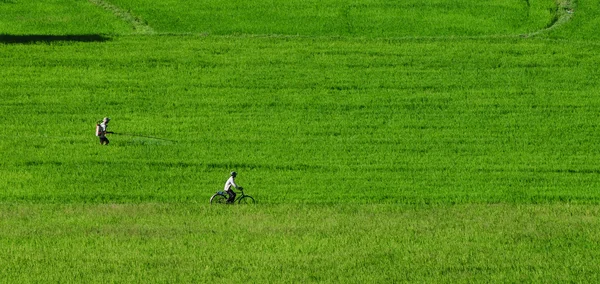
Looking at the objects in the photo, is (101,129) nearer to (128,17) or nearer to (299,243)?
(299,243)

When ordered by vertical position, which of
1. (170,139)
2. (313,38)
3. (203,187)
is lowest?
(203,187)

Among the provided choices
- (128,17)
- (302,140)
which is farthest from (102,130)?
(128,17)

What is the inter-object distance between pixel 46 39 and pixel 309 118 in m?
13.3

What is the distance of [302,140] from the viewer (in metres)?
40.5

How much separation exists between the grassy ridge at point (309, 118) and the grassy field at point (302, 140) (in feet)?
0.33

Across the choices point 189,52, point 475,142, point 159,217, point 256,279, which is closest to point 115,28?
point 189,52

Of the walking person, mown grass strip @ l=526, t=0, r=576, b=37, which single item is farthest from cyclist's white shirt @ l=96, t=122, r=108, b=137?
mown grass strip @ l=526, t=0, r=576, b=37

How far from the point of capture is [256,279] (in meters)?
27.3

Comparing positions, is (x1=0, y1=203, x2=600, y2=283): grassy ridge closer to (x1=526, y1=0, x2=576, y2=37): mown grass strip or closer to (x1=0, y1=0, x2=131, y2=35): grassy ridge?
(x1=526, y1=0, x2=576, y2=37): mown grass strip

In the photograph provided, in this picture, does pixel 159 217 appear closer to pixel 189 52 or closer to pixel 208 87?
pixel 208 87

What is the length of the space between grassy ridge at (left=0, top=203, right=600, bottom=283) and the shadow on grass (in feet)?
58.3

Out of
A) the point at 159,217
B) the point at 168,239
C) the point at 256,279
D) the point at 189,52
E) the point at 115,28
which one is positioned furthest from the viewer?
the point at 115,28

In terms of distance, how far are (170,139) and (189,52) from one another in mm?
9576

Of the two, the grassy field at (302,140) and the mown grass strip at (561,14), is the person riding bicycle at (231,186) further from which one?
the mown grass strip at (561,14)
